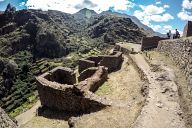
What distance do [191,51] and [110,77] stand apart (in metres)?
9.49

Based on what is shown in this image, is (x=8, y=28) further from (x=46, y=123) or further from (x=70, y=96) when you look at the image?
(x=46, y=123)

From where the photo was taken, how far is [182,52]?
25375 millimetres

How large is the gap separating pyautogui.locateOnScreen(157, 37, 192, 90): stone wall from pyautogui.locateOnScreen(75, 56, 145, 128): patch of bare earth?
3810 mm

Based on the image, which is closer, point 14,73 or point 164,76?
point 164,76

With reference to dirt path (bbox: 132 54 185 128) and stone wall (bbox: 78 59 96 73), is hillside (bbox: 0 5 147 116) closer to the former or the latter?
stone wall (bbox: 78 59 96 73)

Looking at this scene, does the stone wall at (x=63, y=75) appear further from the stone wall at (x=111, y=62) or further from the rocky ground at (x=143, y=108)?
the stone wall at (x=111, y=62)

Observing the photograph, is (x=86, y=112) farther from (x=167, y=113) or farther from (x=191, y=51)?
(x=191, y=51)

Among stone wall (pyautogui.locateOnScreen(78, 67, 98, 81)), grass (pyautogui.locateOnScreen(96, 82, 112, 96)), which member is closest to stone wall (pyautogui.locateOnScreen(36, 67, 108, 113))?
grass (pyautogui.locateOnScreen(96, 82, 112, 96))

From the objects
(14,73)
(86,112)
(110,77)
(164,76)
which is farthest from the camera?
(14,73)

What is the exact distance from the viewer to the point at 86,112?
1938 centimetres

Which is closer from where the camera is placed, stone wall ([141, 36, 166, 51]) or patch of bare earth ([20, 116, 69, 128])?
patch of bare earth ([20, 116, 69, 128])

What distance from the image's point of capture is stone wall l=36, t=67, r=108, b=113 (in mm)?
19453

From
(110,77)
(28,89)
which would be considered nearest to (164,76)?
(110,77)

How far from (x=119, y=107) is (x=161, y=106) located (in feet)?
8.92
